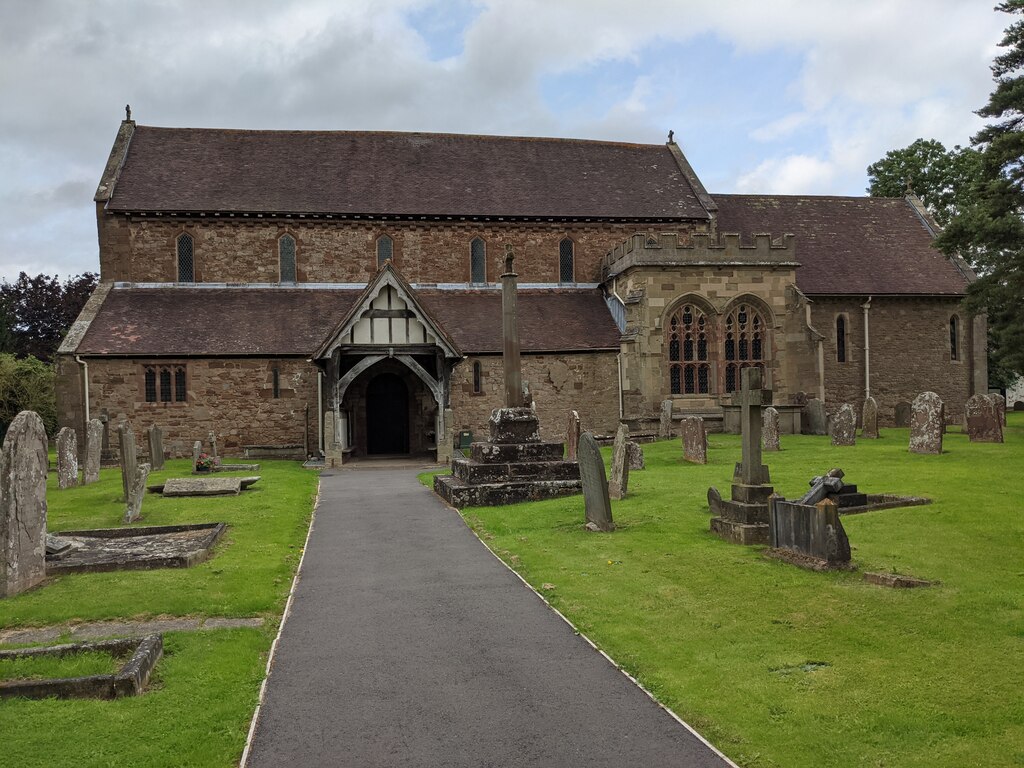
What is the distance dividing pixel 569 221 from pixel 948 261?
54.5ft

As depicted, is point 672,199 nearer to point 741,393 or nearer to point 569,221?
point 569,221

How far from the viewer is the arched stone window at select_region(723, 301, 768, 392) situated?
3023 cm

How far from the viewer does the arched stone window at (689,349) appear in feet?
98.3

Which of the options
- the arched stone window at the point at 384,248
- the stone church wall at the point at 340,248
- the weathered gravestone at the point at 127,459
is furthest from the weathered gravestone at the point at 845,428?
the arched stone window at the point at 384,248

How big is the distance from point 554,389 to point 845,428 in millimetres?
10388

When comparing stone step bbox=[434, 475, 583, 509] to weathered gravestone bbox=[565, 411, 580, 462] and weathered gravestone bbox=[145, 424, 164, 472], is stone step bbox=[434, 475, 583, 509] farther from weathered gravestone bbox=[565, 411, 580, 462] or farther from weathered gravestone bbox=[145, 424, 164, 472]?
weathered gravestone bbox=[145, 424, 164, 472]

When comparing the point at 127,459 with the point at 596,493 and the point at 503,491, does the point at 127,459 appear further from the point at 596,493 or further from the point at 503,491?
the point at 596,493

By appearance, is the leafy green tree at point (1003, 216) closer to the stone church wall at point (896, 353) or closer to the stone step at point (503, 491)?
the stone church wall at point (896, 353)

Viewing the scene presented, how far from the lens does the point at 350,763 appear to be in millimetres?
5254

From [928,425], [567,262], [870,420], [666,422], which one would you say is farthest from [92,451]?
[870,420]

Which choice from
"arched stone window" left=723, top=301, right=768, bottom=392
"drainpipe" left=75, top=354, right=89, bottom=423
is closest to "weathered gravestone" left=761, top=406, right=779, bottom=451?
"arched stone window" left=723, top=301, right=768, bottom=392

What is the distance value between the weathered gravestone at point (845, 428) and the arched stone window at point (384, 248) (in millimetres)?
17880

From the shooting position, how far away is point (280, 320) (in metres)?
30.3

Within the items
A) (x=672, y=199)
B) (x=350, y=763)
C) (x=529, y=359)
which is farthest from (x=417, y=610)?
(x=672, y=199)
